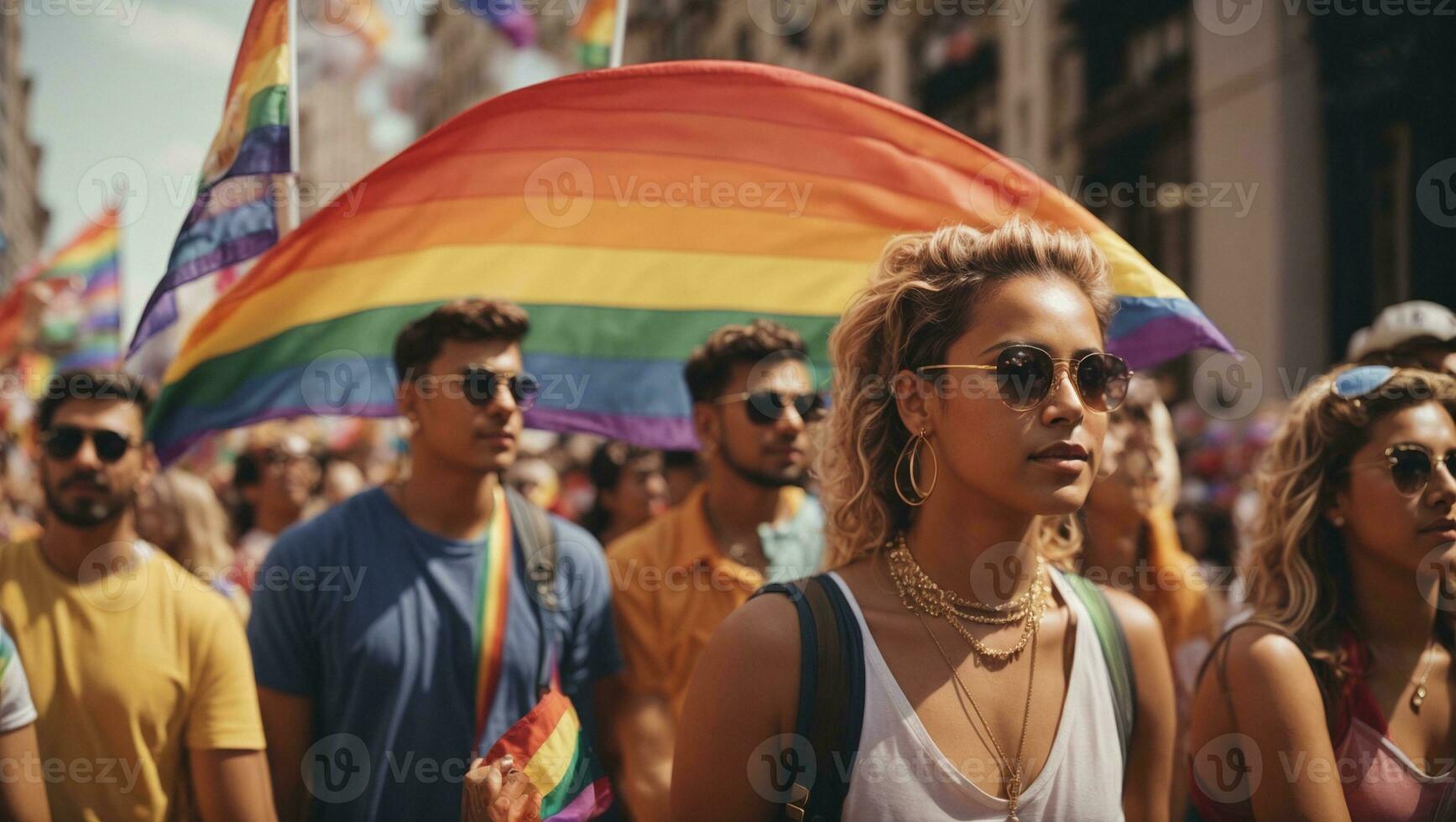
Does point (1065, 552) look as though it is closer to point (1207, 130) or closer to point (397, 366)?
point (397, 366)

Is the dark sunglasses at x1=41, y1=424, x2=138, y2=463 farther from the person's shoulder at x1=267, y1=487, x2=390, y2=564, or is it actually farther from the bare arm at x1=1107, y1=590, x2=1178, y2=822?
the bare arm at x1=1107, y1=590, x2=1178, y2=822

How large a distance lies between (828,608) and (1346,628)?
1453 millimetres

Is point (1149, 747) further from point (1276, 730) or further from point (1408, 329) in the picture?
point (1408, 329)

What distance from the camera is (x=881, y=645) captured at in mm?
2408

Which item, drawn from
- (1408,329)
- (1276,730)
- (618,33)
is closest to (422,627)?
(1276,730)

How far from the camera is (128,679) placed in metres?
3.40

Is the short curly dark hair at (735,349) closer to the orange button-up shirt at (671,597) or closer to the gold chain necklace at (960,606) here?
the orange button-up shirt at (671,597)

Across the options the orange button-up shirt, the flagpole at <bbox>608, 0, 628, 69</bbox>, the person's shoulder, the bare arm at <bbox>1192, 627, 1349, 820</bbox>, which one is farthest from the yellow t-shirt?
the flagpole at <bbox>608, 0, 628, 69</bbox>

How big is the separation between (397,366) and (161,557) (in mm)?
926

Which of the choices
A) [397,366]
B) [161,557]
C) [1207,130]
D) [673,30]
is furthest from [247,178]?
[673,30]

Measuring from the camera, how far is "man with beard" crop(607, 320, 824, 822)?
414 cm

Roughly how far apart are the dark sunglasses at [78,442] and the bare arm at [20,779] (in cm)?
99

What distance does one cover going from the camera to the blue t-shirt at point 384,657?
354 cm

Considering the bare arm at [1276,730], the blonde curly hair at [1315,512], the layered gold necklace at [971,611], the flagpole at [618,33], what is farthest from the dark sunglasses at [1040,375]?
the flagpole at [618,33]
